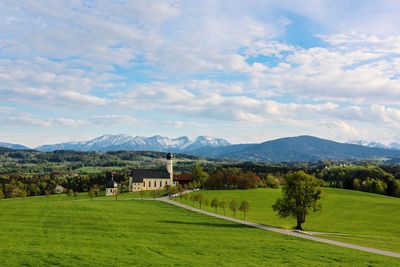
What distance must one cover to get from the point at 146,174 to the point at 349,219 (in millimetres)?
100559

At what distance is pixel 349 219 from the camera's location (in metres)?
87.6

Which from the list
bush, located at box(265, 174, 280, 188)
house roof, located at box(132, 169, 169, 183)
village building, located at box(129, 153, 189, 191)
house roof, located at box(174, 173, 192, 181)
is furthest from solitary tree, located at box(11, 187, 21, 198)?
bush, located at box(265, 174, 280, 188)

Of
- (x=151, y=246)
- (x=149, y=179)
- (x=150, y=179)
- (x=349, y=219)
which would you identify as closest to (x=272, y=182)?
(x=150, y=179)

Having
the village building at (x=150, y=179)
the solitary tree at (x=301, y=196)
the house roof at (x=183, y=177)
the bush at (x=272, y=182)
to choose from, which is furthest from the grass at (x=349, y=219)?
the house roof at (x=183, y=177)

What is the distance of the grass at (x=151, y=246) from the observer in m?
30.6

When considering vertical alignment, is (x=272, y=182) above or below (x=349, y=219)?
above

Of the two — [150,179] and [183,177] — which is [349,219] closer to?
[150,179]

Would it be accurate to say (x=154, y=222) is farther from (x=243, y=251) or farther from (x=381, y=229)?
(x=381, y=229)

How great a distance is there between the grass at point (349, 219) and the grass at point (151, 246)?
13002 mm

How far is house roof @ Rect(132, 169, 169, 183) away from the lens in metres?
169

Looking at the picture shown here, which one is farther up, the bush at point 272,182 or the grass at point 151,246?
the bush at point 272,182

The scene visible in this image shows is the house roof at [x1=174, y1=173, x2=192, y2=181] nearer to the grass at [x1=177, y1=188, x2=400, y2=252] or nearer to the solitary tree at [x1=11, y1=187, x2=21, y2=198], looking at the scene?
the grass at [x1=177, y1=188, x2=400, y2=252]

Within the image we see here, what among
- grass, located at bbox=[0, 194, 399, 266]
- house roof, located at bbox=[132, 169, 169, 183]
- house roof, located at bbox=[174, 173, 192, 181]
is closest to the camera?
grass, located at bbox=[0, 194, 399, 266]

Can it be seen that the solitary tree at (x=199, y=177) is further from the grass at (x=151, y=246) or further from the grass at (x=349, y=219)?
the grass at (x=151, y=246)
